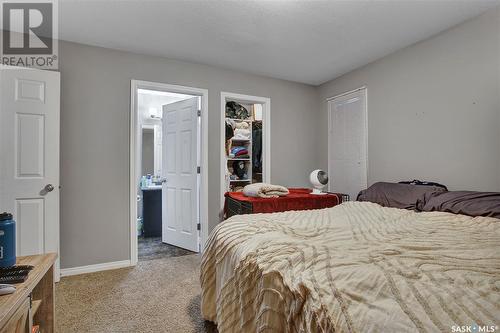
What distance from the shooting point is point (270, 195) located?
9.07 ft

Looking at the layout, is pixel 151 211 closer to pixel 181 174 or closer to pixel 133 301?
pixel 181 174

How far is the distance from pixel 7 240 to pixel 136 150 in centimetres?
196

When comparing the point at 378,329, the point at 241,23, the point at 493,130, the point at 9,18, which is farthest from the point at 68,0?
the point at 493,130

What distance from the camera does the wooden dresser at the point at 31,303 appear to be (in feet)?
2.87

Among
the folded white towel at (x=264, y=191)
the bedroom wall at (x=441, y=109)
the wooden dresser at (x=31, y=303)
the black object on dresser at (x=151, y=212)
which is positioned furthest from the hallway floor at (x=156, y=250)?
the bedroom wall at (x=441, y=109)

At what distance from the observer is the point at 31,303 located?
119 cm

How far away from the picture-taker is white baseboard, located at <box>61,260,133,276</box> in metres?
2.66

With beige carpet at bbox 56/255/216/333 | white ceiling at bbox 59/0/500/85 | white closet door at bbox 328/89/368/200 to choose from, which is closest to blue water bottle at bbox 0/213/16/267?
beige carpet at bbox 56/255/216/333

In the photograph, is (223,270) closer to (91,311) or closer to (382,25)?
(91,311)

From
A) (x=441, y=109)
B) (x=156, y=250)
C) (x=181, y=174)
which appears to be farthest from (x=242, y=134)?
(x=441, y=109)

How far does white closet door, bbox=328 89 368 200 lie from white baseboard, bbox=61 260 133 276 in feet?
9.90

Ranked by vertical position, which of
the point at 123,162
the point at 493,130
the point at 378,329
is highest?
the point at 493,130

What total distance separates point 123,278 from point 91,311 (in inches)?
24.7

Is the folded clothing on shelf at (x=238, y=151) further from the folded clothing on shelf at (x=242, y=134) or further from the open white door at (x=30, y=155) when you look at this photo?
the open white door at (x=30, y=155)
